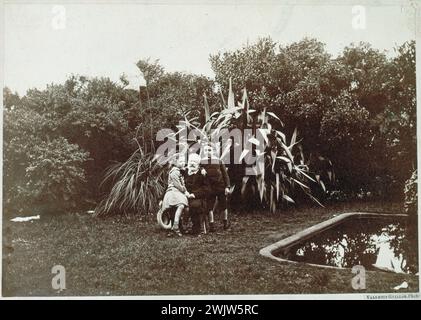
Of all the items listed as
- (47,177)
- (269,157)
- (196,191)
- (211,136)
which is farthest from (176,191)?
(47,177)

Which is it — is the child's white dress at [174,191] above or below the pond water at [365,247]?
above

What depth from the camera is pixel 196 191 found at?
3.94 meters

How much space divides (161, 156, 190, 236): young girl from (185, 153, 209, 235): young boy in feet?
0.18

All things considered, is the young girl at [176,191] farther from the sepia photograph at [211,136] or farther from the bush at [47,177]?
the bush at [47,177]

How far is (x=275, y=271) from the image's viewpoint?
12.3ft

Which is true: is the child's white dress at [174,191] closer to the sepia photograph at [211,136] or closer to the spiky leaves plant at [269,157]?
the sepia photograph at [211,136]

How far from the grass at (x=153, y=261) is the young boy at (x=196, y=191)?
0.15 m

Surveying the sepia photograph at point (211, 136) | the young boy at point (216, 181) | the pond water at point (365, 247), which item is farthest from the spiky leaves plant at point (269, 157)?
the pond water at point (365, 247)

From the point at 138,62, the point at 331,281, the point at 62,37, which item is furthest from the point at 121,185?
the point at 331,281

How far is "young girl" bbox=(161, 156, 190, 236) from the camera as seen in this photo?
3.91 m

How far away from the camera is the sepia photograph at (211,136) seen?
3889 millimetres

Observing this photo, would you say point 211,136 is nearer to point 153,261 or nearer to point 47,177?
point 153,261

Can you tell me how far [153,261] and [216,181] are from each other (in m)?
0.91

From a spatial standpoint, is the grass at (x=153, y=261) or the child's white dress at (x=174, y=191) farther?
the child's white dress at (x=174, y=191)
